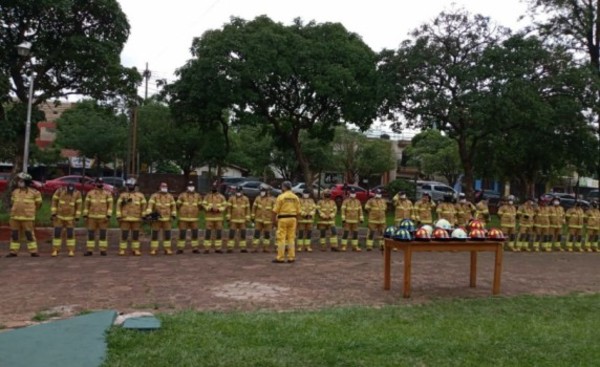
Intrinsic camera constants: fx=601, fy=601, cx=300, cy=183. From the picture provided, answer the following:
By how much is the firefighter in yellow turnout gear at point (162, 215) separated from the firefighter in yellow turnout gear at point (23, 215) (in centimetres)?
258

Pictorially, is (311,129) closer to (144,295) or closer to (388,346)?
(144,295)

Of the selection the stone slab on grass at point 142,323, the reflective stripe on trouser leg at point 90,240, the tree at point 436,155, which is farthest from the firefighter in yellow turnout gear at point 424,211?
the tree at point 436,155

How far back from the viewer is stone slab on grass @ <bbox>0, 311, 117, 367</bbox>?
5625 mm

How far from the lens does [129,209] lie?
14.6 meters

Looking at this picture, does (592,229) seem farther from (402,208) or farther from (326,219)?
(326,219)

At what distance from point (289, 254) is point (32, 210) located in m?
6.02

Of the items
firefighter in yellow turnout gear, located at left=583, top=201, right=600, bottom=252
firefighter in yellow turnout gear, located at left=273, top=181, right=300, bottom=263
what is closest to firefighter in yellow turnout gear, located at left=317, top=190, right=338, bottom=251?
firefighter in yellow turnout gear, located at left=273, top=181, right=300, bottom=263

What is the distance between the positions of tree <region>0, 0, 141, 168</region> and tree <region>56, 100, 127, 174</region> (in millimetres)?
19399

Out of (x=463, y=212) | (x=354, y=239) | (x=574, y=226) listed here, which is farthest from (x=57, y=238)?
A: (x=574, y=226)

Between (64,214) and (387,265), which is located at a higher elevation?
(64,214)

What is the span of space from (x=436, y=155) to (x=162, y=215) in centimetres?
3911

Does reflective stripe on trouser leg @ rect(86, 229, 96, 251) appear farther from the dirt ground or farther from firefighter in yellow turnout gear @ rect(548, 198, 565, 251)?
firefighter in yellow turnout gear @ rect(548, 198, 565, 251)

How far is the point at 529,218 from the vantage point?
19.2m

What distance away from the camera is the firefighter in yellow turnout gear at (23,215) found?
13.7 metres
